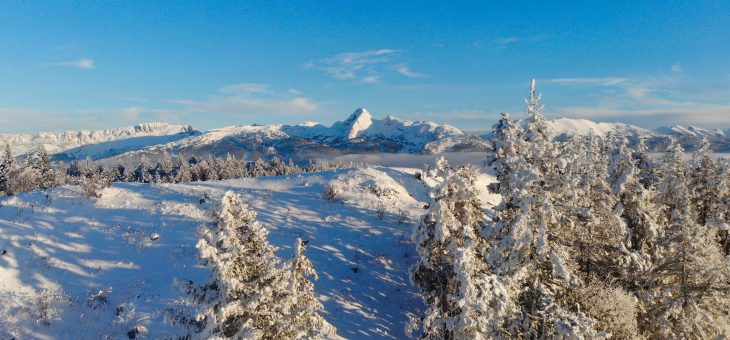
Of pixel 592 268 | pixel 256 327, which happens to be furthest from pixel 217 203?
pixel 592 268

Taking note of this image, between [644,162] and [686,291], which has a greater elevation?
[644,162]

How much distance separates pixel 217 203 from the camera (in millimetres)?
12406

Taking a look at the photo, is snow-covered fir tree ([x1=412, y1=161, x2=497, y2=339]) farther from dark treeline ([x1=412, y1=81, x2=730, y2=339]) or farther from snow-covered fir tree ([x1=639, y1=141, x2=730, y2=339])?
snow-covered fir tree ([x1=639, y1=141, x2=730, y2=339])

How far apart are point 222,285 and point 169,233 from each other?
16.3 m

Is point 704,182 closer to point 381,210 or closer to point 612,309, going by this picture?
point 612,309

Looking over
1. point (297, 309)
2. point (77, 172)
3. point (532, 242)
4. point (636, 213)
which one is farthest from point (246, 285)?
point (77, 172)

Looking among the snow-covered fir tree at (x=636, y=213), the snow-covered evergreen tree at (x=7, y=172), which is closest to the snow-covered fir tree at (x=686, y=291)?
the snow-covered fir tree at (x=636, y=213)

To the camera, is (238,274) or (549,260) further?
(549,260)

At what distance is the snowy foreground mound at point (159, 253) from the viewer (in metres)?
18.5

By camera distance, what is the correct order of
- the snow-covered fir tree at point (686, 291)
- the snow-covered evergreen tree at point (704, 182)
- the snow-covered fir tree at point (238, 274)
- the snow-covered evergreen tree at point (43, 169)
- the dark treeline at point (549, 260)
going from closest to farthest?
the snow-covered fir tree at point (238, 274) < the dark treeline at point (549, 260) < the snow-covered fir tree at point (686, 291) < the snow-covered evergreen tree at point (704, 182) < the snow-covered evergreen tree at point (43, 169)

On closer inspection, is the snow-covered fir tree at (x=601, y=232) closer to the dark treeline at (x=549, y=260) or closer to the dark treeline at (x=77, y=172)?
the dark treeline at (x=549, y=260)

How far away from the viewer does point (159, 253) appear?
2397 centimetres

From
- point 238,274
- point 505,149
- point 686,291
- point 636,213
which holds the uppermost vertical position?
point 505,149

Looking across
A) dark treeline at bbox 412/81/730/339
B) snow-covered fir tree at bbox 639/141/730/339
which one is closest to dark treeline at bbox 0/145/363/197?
dark treeline at bbox 412/81/730/339
